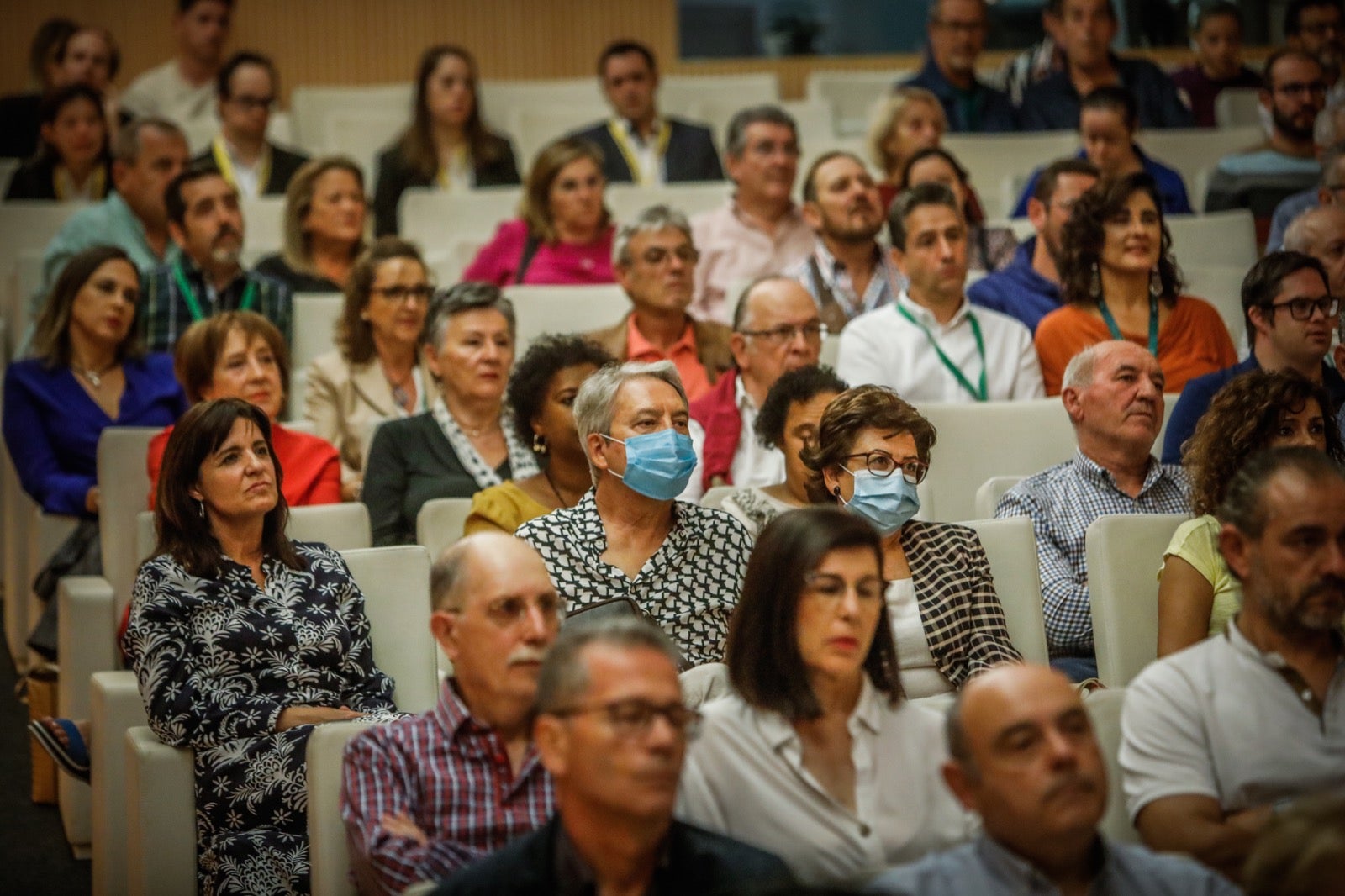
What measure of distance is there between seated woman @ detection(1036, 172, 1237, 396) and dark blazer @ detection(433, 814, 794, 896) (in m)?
2.40

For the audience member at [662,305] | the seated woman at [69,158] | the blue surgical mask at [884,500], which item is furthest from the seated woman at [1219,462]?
the seated woman at [69,158]

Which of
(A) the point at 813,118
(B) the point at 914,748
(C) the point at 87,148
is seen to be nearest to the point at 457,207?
(C) the point at 87,148

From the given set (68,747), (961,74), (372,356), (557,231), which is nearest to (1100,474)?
(372,356)

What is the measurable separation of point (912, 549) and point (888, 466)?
15 cm

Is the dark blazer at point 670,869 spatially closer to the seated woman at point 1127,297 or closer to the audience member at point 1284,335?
the audience member at point 1284,335

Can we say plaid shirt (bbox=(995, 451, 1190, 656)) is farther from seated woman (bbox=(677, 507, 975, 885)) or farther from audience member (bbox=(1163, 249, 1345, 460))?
seated woman (bbox=(677, 507, 975, 885))

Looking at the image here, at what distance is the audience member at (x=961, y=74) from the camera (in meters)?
5.98

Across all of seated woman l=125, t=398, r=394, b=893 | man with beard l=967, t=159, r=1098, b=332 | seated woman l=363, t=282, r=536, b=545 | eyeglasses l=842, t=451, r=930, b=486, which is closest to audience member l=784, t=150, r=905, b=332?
man with beard l=967, t=159, r=1098, b=332

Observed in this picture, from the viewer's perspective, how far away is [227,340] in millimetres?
3791

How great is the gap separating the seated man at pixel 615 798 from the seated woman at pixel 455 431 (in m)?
1.62

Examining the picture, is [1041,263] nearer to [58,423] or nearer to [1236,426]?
[1236,426]

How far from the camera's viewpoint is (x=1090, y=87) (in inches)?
241

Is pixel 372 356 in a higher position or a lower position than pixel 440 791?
higher

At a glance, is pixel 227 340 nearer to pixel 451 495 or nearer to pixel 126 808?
pixel 451 495
